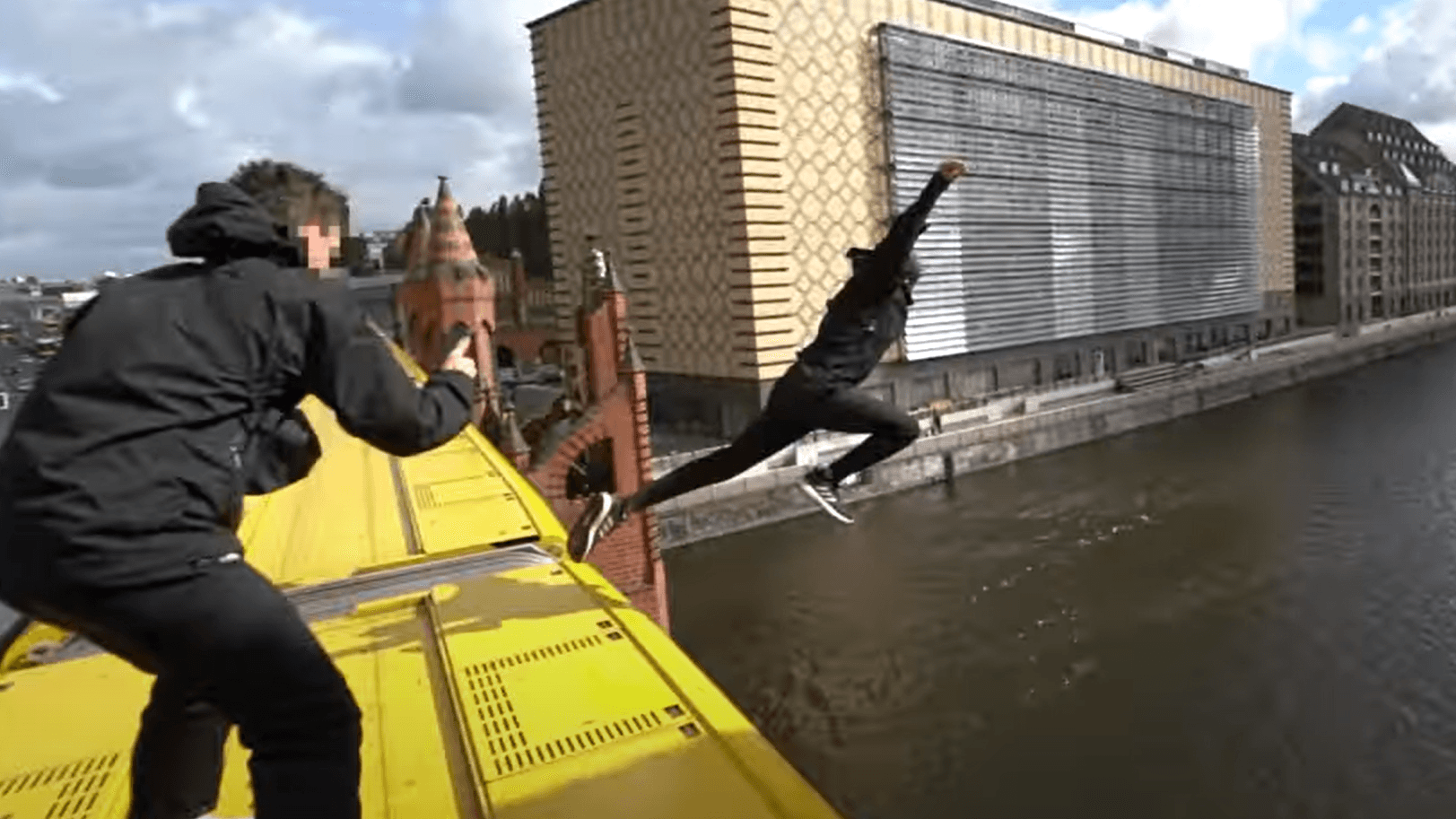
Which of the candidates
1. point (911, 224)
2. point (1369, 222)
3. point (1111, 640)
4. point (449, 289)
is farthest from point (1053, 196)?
point (1369, 222)

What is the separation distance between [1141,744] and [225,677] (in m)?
12.3

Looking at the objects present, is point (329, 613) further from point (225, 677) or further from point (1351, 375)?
point (1351, 375)

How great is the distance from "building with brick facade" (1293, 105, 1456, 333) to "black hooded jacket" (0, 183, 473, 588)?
58747 millimetres

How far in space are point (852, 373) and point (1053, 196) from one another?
106 ft

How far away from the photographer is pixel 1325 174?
5853 centimetres

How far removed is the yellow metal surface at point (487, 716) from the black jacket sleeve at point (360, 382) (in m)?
1.18

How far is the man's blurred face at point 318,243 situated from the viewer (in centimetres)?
272

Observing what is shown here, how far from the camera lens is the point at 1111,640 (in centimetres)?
1563

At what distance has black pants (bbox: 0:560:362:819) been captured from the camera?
223 centimetres

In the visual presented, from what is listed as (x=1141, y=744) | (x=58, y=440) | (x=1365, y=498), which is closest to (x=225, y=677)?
(x=58, y=440)

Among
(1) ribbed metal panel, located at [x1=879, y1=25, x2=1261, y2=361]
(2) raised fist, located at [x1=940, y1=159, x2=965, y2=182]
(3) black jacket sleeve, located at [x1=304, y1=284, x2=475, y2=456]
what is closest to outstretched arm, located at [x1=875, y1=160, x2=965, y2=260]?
(2) raised fist, located at [x1=940, y1=159, x2=965, y2=182]

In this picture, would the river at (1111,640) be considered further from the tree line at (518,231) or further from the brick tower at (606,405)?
the tree line at (518,231)

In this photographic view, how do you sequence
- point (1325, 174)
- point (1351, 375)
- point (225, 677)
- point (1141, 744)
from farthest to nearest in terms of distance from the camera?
point (1325, 174) < point (1351, 375) < point (1141, 744) < point (225, 677)

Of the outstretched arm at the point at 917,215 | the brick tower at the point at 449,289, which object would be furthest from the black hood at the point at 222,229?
the brick tower at the point at 449,289
